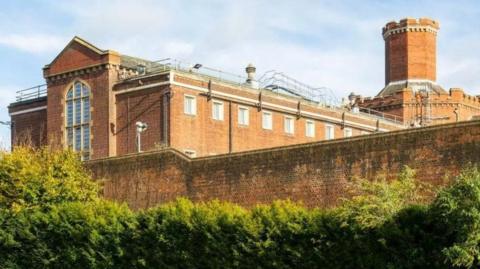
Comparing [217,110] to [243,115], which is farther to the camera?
[243,115]

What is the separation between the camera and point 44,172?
3962 cm

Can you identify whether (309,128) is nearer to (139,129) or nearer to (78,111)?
(78,111)

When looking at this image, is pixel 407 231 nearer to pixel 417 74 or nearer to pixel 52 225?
pixel 52 225

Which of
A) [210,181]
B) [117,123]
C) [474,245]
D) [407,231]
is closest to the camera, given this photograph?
[474,245]

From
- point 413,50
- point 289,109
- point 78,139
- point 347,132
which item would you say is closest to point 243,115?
point 289,109

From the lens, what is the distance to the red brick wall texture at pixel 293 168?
29.4 meters

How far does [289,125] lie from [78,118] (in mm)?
13857

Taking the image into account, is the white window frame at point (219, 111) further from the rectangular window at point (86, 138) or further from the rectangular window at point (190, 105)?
the rectangular window at point (86, 138)

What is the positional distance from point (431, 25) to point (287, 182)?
5161cm

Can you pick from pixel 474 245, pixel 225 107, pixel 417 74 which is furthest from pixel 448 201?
pixel 417 74

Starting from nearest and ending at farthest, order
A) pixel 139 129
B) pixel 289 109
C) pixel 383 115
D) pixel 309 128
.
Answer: pixel 139 129, pixel 289 109, pixel 309 128, pixel 383 115

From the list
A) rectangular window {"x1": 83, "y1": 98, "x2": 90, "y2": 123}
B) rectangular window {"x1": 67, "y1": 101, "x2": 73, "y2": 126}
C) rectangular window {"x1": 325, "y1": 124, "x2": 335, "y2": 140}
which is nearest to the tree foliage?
rectangular window {"x1": 83, "y1": 98, "x2": 90, "y2": 123}

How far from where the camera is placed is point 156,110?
2151 inches

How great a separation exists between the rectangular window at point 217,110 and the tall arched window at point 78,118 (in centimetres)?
771
